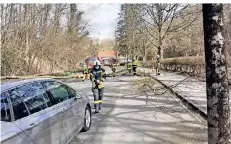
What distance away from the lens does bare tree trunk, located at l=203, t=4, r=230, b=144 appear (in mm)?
4906

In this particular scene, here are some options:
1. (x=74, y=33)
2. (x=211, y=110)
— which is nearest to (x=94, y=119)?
(x=211, y=110)

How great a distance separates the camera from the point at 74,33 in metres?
44.5

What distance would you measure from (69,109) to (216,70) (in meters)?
2.85

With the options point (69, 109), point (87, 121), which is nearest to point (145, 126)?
point (87, 121)

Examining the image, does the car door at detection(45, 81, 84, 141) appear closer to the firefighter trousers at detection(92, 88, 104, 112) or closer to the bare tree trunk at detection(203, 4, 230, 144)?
the bare tree trunk at detection(203, 4, 230, 144)

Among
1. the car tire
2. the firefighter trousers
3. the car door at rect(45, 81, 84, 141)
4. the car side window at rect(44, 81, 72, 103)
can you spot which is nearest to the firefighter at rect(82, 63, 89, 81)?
the firefighter trousers

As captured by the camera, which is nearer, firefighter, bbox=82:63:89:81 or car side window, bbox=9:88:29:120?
car side window, bbox=9:88:29:120

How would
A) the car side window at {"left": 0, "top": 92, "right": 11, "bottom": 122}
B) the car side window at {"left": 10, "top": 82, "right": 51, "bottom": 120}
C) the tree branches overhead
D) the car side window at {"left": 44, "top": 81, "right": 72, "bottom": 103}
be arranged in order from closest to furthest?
the car side window at {"left": 0, "top": 92, "right": 11, "bottom": 122} < the car side window at {"left": 10, "top": 82, "right": 51, "bottom": 120} < the car side window at {"left": 44, "top": 81, "right": 72, "bottom": 103} < the tree branches overhead

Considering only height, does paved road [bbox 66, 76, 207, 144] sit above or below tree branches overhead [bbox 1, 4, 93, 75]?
below

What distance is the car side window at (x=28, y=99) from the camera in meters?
4.44

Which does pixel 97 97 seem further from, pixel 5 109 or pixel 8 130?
pixel 8 130

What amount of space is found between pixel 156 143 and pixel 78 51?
40.3m

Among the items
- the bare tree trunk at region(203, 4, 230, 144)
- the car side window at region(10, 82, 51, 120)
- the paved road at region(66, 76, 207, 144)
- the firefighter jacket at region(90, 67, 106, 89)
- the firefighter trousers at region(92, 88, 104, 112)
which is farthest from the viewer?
the firefighter jacket at region(90, 67, 106, 89)

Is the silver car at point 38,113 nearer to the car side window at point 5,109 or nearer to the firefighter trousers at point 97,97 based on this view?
the car side window at point 5,109
